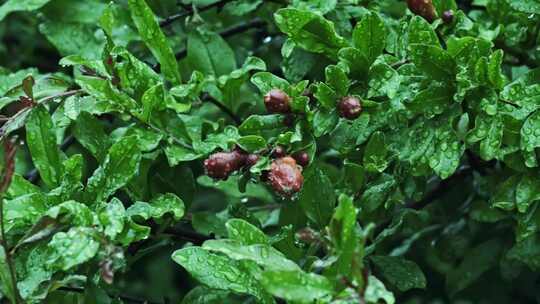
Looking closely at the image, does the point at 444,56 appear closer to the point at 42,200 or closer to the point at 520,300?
the point at 42,200

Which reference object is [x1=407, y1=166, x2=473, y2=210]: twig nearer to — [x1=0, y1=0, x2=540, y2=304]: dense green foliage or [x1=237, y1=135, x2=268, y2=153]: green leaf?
[x1=0, y1=0, x2=540, y2=304]: dense green foliage

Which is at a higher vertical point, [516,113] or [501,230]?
[516,113]

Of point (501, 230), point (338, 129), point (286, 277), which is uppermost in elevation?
point (286, 277)

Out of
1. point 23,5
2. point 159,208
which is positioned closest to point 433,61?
point 159,208

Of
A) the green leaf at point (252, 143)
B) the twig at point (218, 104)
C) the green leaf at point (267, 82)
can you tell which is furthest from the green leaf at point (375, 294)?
the twig at point (218, 104)

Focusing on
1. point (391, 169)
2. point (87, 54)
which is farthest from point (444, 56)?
point (87, 54)

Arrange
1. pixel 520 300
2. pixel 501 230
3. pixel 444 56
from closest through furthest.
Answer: pixel 444 56 < pixel 501 230 < pixel 520 300
